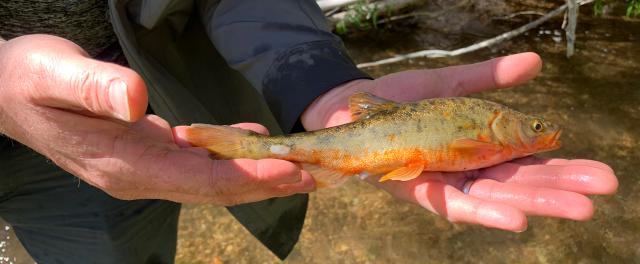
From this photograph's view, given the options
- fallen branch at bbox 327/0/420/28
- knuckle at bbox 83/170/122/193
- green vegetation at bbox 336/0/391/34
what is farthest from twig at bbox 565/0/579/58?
knuckle at bbox 83/170/122/193

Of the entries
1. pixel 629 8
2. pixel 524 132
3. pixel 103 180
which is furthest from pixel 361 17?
pixel 103 180

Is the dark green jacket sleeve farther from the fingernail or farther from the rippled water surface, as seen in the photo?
the rippled water surface

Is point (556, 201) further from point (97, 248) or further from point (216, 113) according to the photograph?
point (97, 248)

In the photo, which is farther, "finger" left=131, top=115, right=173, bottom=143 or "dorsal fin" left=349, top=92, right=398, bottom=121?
"dorsal fin" left=349, top=92, right=398, bottom=121

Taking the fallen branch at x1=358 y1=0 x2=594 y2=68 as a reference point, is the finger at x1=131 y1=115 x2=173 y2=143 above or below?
above

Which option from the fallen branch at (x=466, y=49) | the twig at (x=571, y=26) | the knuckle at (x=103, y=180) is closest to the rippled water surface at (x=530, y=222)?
the twig at (x=571, y=26)

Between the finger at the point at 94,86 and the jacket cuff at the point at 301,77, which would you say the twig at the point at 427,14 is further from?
the finger at the point at 94,86

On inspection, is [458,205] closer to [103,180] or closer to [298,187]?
[298,187]
